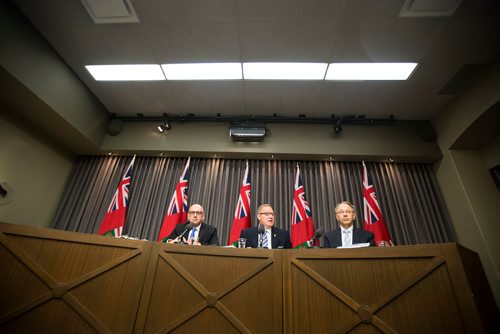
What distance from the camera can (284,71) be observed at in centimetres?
388

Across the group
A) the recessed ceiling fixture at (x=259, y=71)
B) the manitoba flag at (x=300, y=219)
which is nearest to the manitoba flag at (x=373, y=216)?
the manitoba flag at (x=300, y=219)

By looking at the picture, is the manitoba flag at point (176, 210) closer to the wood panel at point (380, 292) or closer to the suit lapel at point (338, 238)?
the suit lapel at point (338, 238)

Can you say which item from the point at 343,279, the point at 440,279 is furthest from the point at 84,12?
the point at 440,279

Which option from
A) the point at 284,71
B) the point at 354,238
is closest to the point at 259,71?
the point at 284,71

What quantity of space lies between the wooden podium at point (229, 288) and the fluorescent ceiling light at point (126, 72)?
2.92 meters

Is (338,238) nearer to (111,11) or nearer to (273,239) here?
(273,239)

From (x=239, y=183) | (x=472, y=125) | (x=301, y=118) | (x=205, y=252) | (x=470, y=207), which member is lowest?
(x=205, y=252)

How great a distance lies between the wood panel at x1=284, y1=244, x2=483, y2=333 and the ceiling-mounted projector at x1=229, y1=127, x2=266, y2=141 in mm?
3078

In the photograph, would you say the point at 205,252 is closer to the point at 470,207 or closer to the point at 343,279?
the point at 343,279

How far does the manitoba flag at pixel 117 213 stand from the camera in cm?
414

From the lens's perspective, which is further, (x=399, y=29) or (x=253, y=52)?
(x=253, y=52)

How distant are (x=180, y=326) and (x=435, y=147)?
16.2 feet

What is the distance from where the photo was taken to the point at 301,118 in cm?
486

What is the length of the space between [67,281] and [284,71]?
3597 millimetres
